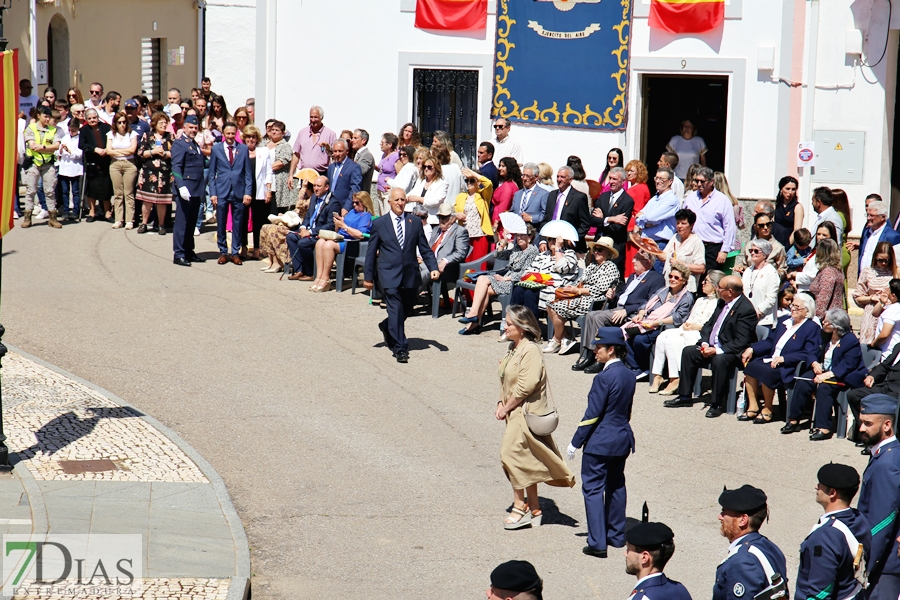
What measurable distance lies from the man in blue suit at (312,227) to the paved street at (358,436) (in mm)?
335

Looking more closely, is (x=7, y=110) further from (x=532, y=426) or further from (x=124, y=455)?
(x=532, y=426)

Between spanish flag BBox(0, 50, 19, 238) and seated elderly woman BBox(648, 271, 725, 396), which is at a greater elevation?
spanish flag BBox(0, 50, 19, 238)

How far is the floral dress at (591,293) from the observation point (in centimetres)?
1362

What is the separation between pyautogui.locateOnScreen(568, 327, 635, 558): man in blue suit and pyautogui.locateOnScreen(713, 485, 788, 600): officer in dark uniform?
256 cm

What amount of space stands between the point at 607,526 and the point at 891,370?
3.69 metres

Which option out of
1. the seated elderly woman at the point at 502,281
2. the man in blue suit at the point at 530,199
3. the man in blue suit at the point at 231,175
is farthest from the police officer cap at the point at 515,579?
the man in blue suit at the point at 231,175

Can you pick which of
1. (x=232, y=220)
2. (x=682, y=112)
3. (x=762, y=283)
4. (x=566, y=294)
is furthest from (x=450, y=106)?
(x=762, y=283)

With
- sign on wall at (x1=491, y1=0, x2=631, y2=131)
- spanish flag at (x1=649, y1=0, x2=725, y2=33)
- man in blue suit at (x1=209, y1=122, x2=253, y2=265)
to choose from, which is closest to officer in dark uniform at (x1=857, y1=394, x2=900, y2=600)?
spanish flag at (x1=649, y1=0, x2=725, y2=33)

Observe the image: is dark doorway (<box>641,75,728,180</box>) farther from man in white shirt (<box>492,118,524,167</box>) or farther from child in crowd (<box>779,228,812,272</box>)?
child in crowd (<box>779,228,812,272</box>)

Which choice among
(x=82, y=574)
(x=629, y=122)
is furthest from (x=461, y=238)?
(x=82, y=574)

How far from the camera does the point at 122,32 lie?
30859 mm

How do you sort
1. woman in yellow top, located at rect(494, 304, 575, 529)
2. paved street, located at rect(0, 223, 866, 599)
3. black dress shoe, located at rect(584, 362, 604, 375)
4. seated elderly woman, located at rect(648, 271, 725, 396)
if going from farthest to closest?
black dress shoe, located at rect(584, 362, 604, 375), seated elderly woman, located at rect(648, 271, 725, 396), woman in yellow top, located at rect(494, 304, 575, 529), paved street, located at rect(0, 223, 866, 599)

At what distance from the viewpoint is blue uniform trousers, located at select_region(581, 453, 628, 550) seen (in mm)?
8500

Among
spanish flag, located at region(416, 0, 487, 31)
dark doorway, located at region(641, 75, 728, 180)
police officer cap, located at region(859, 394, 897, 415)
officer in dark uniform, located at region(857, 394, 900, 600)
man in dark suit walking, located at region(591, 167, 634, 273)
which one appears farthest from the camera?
spanish flag, located at region(416, 0, 487, 31)
